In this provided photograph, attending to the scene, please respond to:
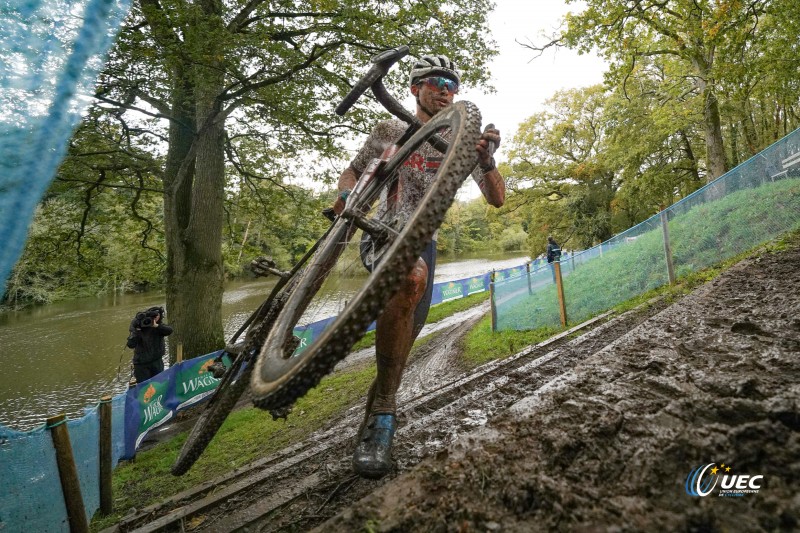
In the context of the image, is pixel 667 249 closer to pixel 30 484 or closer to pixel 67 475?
pixel 67 475

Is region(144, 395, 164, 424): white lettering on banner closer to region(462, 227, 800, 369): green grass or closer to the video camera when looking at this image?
the video camera

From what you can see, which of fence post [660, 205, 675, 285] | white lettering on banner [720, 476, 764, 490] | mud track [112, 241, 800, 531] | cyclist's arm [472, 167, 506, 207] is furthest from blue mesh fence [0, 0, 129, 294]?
fence post [660, 205, 675, 285]

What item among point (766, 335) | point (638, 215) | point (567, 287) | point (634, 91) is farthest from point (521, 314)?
point (638, 215)

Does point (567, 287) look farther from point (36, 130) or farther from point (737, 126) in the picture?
point (737, 126)

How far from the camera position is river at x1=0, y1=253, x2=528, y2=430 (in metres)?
10.4

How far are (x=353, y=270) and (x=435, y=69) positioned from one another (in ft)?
5.84

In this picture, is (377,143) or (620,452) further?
(377,143)

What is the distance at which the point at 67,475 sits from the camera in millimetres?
3271

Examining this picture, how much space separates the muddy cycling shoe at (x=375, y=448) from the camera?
1956 millimetres

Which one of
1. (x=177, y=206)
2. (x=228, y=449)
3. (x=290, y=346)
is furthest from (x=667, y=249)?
(x=177, y=206)

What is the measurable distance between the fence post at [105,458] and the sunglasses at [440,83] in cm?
525

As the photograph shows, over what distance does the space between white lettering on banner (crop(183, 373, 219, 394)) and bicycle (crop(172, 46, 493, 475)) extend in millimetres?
5814

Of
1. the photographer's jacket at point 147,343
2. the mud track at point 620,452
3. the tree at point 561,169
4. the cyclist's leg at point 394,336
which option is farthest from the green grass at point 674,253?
the tree at point 561,169

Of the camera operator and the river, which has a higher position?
the camera operator
